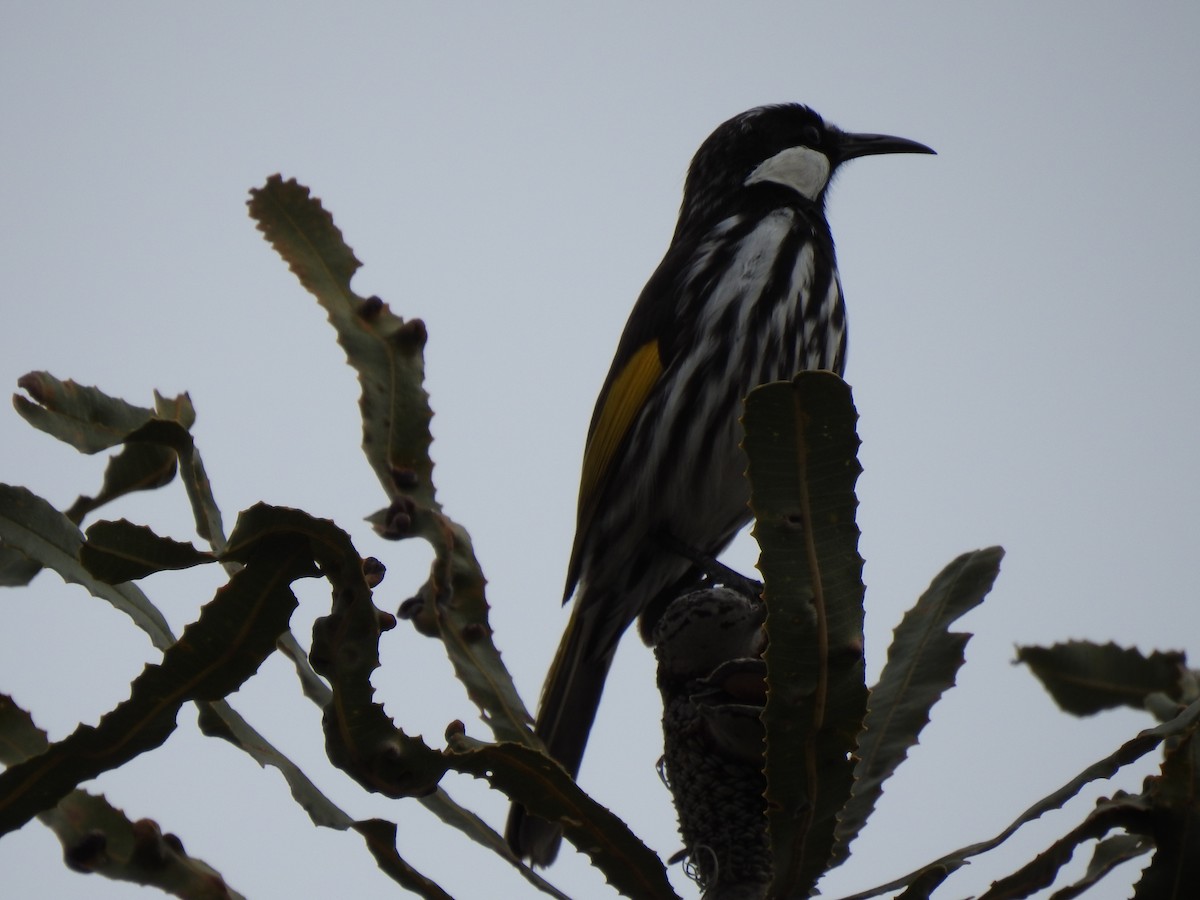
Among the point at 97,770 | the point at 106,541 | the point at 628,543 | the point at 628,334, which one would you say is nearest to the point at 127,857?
the point at 97,770

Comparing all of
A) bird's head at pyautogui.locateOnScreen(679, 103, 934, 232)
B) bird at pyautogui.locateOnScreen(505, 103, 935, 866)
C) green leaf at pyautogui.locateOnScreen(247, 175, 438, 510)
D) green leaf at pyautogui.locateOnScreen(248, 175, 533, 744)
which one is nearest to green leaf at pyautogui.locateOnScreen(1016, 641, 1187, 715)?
green leaf at pyautogui.locateOnScreen(248, 175, 533, 744)

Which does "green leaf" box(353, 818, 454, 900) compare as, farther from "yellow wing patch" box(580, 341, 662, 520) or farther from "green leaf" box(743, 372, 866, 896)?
"yellow wing patch" box(580, 341, 662, 520)

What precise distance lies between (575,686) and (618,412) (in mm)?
975

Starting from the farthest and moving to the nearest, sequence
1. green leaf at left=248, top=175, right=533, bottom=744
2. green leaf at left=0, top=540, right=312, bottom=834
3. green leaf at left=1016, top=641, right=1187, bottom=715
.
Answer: green leaf at left=1016, top=641, right=1187, bottom=715
green leaf at left=248, top=175, right=533, bottom=744
green leaf at left=0, top=540, right=312, bottom=834

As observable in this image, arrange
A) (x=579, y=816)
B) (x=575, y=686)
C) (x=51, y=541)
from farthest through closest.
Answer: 1. (x=575, y=686)
2. (x=51, y=541)
3. (x=579, y=816)

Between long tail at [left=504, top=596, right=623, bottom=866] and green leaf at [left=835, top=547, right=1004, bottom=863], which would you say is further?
long tail at [left=504, top=596, right=623, bottom=866]

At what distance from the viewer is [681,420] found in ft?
14.5

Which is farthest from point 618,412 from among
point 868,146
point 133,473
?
point 133,473

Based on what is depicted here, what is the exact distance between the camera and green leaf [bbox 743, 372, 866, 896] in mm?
1524

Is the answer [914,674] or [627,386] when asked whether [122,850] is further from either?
[627,386]

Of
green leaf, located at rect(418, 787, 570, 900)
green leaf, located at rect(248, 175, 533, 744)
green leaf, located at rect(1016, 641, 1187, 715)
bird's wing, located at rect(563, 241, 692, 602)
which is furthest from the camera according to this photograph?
bird's wing, located at rect(563, 241, 692, 602)

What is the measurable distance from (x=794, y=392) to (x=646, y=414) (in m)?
2.96

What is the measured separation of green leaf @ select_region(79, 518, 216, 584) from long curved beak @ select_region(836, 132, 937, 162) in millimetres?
4952

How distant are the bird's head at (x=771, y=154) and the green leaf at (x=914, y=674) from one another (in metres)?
3.68
